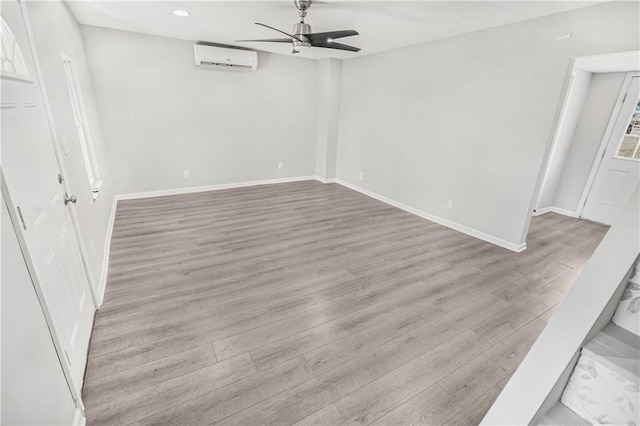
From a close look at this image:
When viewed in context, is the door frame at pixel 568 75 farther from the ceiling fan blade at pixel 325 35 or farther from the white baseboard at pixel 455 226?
the ceiling fan blade at pixel 325 35

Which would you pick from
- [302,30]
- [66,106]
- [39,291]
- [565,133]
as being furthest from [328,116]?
[39,291]

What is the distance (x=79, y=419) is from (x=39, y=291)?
72 cm

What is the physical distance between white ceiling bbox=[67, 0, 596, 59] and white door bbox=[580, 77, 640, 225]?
8.57 feet

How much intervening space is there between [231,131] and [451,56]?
3726mm

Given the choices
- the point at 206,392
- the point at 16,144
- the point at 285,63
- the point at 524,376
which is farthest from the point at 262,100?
the point at 524,376

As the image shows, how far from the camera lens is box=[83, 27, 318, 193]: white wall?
422 centimetres

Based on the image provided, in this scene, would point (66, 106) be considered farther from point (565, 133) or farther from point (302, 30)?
point (565, 133)

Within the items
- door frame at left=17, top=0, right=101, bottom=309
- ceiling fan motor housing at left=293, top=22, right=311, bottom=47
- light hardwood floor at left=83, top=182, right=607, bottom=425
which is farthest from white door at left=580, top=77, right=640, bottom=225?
door frame at left=17, top=0, right=101, bottom=309

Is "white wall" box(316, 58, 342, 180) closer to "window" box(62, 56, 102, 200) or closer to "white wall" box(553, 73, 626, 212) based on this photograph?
"window" box(62, 56, 102, 200)

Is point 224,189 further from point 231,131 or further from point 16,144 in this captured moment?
point 16,144

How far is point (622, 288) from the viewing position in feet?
2.52

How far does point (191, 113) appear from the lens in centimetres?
482

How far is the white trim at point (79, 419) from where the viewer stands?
137cm

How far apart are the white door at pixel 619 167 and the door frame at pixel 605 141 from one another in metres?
0.02
